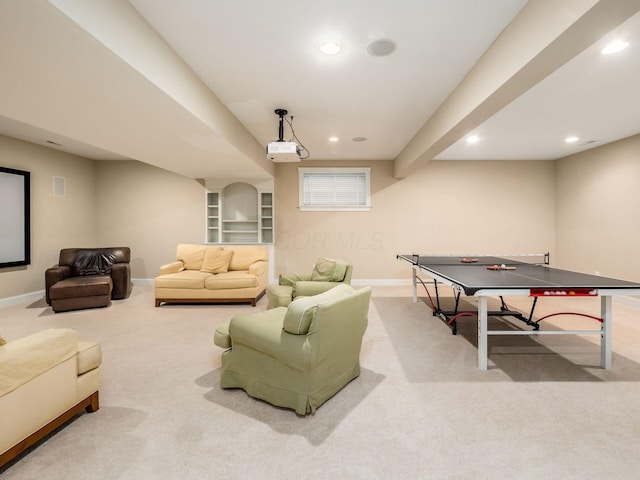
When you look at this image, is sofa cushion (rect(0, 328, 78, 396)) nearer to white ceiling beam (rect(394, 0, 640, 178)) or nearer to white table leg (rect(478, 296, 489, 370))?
white table leg (rect(478, 296, 489, 370))

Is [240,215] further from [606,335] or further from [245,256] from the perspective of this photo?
[606,335]

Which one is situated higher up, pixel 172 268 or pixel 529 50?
pixel 529 50

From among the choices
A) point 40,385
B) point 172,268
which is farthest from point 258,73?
point 172,268

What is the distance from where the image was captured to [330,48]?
7.89ft

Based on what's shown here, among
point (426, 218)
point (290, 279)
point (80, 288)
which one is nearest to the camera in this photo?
point (290, 279)

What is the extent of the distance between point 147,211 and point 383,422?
20.6 ft

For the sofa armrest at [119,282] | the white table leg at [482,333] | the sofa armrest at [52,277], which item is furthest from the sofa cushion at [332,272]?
the sofa armrest at [52,277]

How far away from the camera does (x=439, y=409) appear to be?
2.06 meters

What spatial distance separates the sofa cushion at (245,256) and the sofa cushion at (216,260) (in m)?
0.11

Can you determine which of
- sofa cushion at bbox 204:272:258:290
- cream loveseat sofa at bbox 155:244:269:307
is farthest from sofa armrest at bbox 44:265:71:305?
sofa cushion at bbox 204:272:258:290

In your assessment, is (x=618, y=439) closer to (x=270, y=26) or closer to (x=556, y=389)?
(x=556, y=389)

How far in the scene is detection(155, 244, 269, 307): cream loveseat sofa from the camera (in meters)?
4.64

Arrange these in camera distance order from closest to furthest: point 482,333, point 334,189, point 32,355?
point 32,355, point 482,333, point 334,189

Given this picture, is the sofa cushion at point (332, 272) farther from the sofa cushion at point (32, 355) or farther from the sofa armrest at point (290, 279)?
the sofa cushion at point (32, 355)
